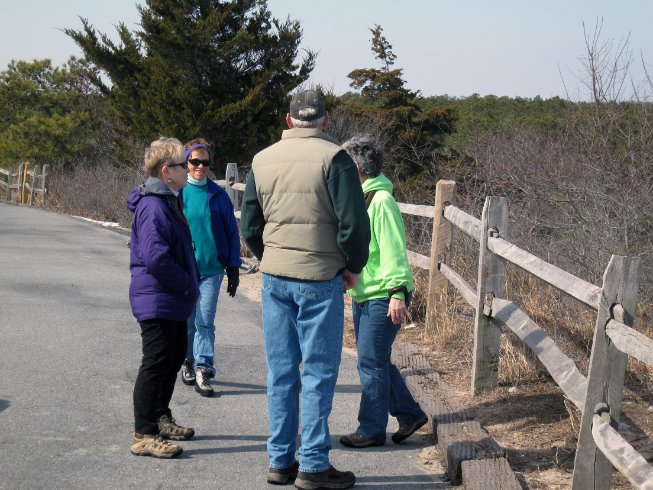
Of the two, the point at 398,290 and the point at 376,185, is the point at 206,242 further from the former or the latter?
the point at 398,290

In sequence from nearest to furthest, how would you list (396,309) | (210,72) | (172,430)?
(396,309), (172,430), (210,72)

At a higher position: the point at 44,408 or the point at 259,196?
the point at 259,196

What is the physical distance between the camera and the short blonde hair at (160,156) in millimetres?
5320

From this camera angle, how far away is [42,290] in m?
10.7

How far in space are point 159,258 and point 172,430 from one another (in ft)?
3.61

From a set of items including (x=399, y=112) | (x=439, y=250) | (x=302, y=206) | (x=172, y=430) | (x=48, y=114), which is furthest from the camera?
(x=48, y=114)

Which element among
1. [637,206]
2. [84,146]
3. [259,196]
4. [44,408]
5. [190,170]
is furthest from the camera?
[84,146]

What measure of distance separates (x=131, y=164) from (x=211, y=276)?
22.9 metres

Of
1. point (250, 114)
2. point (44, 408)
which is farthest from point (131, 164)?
point (44, 408)

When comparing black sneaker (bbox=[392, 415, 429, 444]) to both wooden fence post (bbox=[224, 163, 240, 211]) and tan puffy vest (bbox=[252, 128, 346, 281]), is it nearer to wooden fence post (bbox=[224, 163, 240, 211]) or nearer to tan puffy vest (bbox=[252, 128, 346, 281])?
tan puffy vest (bbox=[252, 128, 346, 281])

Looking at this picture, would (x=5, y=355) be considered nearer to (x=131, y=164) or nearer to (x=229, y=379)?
(x=229, y=379)

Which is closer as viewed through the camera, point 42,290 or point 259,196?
point 259,196

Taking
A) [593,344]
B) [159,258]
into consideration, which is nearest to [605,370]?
[593,344]

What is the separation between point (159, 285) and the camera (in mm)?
5219
